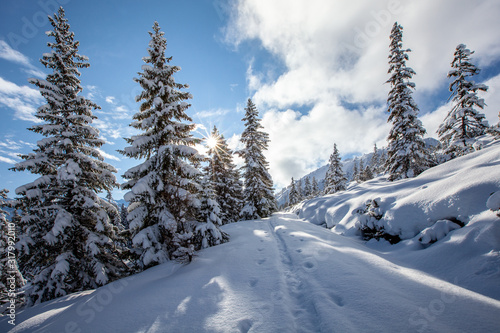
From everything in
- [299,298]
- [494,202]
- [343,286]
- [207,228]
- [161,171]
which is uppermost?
[161,171]

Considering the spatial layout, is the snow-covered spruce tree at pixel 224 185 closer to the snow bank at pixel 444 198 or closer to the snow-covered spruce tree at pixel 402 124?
the snow bank at pixel 444 198

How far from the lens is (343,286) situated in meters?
4.08

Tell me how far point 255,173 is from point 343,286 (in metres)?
15.9

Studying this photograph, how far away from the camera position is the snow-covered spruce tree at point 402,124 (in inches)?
612

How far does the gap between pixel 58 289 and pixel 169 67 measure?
11.9m

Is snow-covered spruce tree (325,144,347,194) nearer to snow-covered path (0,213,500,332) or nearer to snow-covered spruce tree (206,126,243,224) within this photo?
snow-covered spruce tree (206,126,243,224)

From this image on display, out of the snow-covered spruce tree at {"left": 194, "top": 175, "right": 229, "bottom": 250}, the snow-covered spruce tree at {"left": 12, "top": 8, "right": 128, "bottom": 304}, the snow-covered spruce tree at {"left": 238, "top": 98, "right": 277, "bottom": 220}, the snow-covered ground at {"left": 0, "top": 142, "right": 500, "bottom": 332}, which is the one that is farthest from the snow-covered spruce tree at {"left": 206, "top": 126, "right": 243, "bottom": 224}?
the snow-covered ground at {"left": 0, "top": 142, "right": 500, "bottom": 332}

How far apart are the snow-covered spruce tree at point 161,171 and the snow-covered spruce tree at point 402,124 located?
1769 cm

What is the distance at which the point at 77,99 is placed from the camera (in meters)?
9.75

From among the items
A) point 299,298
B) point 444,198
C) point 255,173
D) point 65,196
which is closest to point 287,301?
point 299,298

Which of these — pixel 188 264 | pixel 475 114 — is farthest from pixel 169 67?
pixel 475 114

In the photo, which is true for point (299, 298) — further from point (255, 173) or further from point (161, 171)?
point (255, 173)

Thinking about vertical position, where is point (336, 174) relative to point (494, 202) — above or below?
above

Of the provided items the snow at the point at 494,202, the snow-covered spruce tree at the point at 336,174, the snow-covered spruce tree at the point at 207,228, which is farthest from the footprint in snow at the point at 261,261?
the snow-covered spruce tree at the point at 336,174
